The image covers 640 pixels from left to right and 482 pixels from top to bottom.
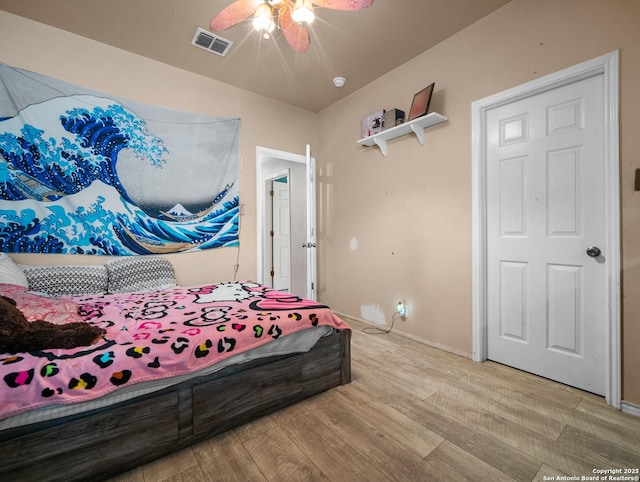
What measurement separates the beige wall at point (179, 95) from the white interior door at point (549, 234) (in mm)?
2388

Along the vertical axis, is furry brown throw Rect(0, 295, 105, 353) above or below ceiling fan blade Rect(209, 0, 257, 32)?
below

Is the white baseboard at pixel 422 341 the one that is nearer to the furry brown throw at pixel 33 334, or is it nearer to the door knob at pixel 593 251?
the door knob at pixel 593 251

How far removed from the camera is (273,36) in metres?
2.48

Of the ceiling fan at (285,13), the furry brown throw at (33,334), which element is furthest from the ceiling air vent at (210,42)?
the furry brown throw at (33,334)

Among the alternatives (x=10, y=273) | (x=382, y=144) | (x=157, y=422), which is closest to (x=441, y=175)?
(x=382, y=144)

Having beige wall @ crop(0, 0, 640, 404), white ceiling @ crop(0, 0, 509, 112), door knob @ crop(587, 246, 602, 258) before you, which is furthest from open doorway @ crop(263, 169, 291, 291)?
door knob @ crop(587, 246, 602, 258)

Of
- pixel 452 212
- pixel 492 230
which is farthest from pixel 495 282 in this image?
pixel 452 212

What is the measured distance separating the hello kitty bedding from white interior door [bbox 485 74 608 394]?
138 centimetres

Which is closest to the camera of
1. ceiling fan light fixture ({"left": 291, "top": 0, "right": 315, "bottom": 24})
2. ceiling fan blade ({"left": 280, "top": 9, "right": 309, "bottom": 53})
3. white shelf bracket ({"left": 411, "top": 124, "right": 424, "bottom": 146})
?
ceiling fan light fixture ({"left": 291, "top": 0, "right": 315, "bottom": 24})

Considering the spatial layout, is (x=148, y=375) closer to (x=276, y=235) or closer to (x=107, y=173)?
(x=107, y=173)

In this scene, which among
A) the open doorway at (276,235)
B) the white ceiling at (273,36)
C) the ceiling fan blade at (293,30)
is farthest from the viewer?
the open doorway at (276,235)

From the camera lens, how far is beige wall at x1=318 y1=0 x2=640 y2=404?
1.71m

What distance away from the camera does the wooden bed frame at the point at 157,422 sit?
110cm

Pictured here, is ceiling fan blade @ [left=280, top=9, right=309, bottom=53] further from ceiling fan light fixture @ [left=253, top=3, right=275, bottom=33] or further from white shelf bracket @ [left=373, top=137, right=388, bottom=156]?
white shelf bracket @ [left=373, top=137, right=388, bottom=156]
